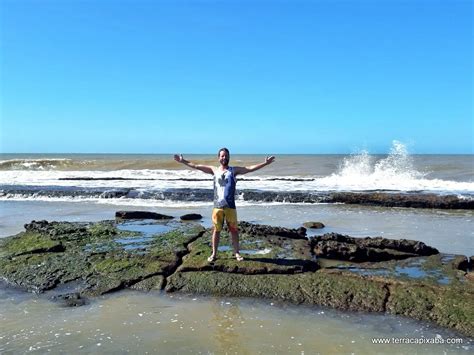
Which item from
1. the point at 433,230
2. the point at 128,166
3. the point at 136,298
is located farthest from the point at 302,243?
the point at 128,166

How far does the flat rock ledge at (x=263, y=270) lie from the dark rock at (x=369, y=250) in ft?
0.05

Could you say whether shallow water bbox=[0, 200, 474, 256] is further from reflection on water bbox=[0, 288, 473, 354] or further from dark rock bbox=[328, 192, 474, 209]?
reflection on water bbox=[0, 288, 473, 354]

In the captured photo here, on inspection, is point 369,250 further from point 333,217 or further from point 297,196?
point 297,196

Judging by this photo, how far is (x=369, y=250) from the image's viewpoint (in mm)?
6488

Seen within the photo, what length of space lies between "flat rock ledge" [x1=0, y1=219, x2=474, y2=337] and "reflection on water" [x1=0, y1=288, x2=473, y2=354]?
0.25m

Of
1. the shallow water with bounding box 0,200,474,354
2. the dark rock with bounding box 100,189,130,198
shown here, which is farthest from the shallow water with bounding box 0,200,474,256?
the shallow water with bounding box 0,200,474,354

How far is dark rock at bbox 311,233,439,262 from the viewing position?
6.42 meters

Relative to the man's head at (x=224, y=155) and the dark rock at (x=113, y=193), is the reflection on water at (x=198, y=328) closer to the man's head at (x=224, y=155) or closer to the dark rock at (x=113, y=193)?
the man's head at (x=224, y=155)

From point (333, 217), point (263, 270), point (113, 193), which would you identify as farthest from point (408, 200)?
point (113, 193)

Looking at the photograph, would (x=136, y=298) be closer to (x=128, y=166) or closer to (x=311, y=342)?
(x=311, y=342)

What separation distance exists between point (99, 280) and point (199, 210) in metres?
8.17

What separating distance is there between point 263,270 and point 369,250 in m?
1.82

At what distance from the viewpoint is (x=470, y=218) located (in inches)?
455

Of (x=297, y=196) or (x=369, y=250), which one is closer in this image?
(x=369, y=250)
